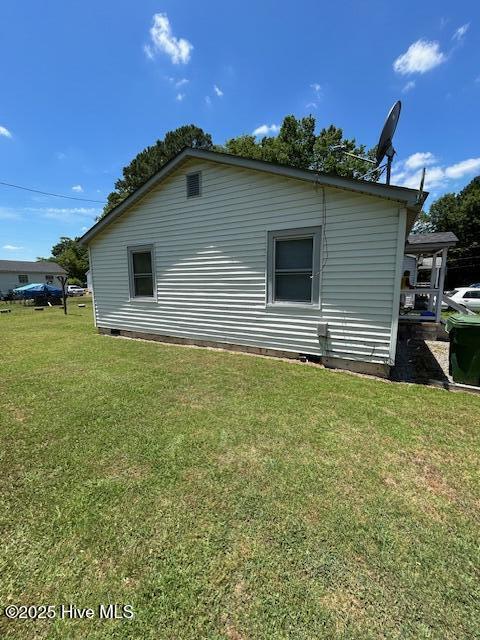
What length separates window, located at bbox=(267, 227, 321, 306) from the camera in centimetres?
541

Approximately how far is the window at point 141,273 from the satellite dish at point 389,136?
5.84 meters

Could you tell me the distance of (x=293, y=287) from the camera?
18.9 feet

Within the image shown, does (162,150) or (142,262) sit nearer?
(142,262)

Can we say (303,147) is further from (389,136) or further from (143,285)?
(143,285)

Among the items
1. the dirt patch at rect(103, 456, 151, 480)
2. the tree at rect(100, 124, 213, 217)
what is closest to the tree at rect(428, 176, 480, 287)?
the tree at rect(100, 124, 213, 217)

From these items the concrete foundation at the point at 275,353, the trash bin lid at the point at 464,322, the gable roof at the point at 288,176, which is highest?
the gable roof at the point at 288,176

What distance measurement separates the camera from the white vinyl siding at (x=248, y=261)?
16.2 feet

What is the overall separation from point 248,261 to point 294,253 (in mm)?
974

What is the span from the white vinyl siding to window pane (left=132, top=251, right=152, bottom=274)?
0.90 ft

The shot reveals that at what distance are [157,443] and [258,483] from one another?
1161 millimetres

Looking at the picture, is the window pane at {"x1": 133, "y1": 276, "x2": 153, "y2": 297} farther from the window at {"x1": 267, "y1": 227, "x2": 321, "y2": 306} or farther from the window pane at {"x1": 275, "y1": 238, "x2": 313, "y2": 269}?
the window pane at {"x1": 275, "y1": 238, "x2": 313, "y2": 269}

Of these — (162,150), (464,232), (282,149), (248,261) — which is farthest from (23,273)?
(464,232)

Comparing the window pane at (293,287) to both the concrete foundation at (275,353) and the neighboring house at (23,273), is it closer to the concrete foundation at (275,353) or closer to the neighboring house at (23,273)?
the concrete foundation at (275,353)

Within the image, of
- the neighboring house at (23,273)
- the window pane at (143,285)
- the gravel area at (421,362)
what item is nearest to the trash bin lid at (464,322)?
the gravel area at (421,362)
